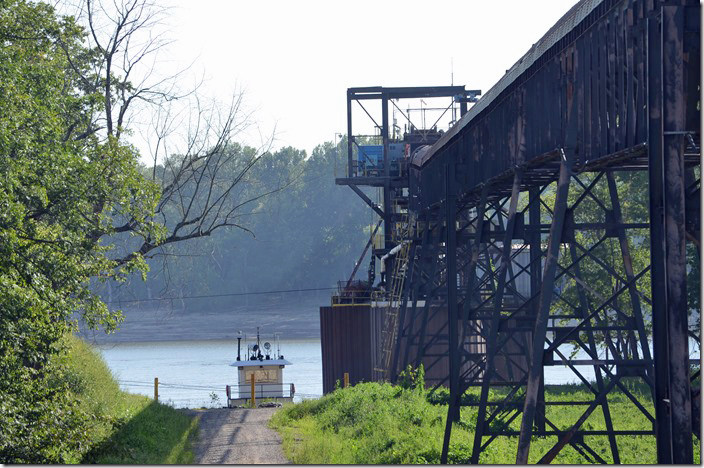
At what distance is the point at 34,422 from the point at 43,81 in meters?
8.57

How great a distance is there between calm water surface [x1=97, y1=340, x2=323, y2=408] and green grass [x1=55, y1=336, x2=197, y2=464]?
48.8 ft

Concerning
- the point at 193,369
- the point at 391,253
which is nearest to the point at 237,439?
the point at 391,253

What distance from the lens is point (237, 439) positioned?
26938 millimetres

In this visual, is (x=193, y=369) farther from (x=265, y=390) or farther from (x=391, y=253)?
(x=391, y=253)

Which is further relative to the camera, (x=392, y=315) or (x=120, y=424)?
(x=392, y=315)

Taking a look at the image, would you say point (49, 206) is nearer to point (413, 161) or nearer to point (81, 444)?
point (81, 444)

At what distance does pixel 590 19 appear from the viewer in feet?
48.8

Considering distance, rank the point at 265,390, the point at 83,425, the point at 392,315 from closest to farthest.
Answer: the point at 83,425, the point at 392,315, the point at 265,390

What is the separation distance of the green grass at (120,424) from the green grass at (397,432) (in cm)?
282

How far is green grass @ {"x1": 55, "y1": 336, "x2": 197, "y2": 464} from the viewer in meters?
22.9

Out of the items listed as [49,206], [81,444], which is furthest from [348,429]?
[49,206]

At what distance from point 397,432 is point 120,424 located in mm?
6998

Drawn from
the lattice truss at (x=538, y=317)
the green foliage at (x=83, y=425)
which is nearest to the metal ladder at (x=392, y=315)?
the lattice truss at (x=538, y=317)

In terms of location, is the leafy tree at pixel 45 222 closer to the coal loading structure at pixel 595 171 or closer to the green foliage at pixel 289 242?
the coal loading structure at pixel 595 171
